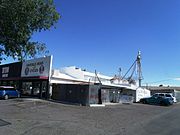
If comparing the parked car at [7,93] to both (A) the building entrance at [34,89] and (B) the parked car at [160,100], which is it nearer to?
(A) the building entrance at [34,89]

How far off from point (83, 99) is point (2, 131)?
58.2 ft

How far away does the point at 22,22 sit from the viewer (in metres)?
9.59

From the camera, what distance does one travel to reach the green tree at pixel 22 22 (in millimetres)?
9086

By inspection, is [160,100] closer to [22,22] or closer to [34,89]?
[34,89]

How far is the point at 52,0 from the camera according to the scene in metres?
10.6

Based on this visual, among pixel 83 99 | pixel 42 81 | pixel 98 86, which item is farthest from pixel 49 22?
pixel 42 81

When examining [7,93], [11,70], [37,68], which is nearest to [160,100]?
[37,68]

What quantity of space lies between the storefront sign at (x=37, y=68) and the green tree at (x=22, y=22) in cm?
2063

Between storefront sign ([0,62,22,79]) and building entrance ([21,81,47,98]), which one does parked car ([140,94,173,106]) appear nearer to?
building entrance ([21,81,47,98])

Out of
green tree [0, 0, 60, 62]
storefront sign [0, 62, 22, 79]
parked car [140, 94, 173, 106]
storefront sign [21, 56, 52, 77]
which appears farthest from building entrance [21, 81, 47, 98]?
green tree [0, 0, 60, 62]

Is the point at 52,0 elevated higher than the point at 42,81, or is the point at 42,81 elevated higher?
the point at 52,0

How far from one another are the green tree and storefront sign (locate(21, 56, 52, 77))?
20632 millimetres

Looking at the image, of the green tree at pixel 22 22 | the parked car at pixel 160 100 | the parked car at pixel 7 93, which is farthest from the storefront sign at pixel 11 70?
the green tree at pixel 22 22

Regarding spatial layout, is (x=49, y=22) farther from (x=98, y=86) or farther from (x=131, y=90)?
(x=131, y=90)
